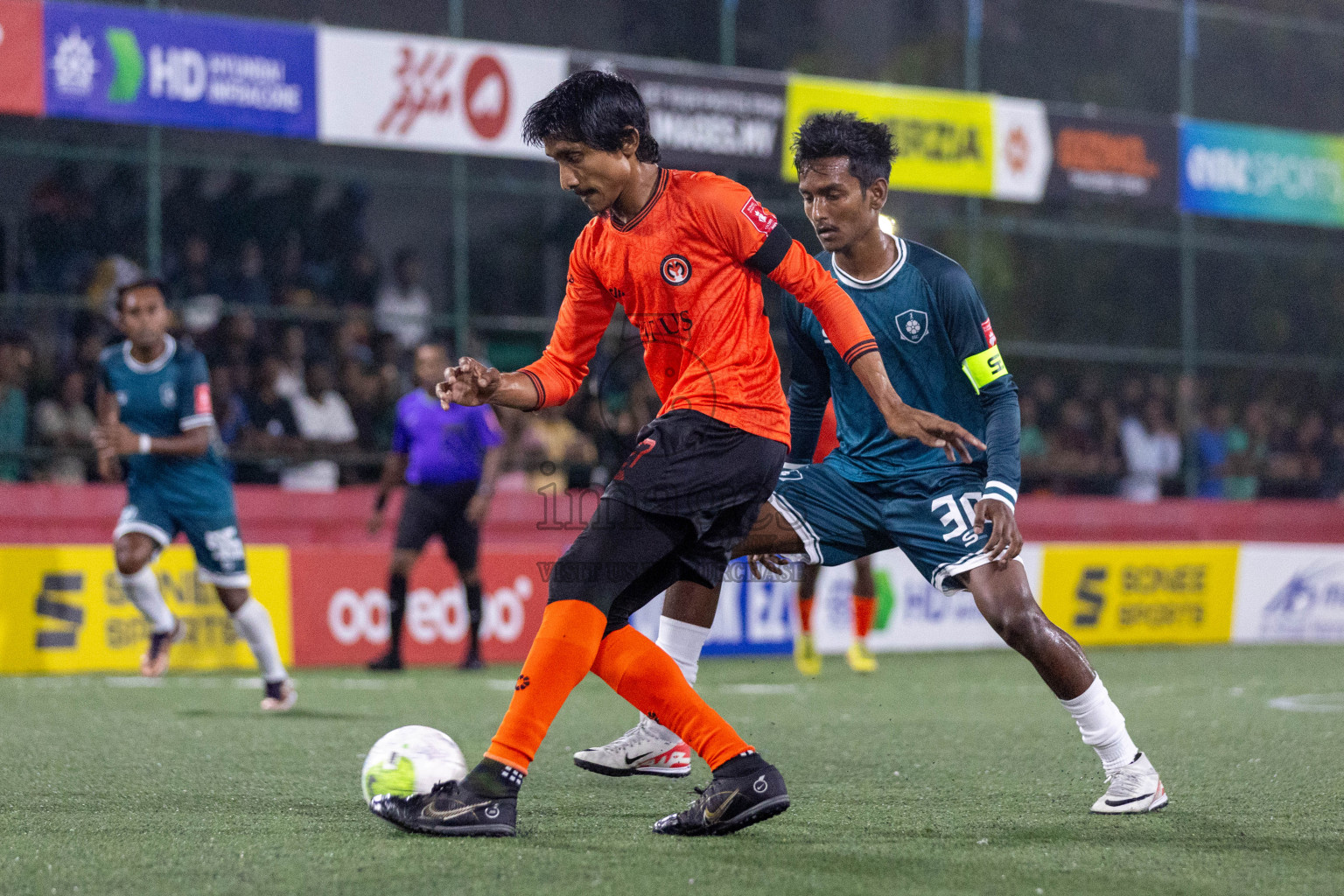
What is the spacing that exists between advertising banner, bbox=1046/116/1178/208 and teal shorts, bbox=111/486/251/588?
38.0 ft

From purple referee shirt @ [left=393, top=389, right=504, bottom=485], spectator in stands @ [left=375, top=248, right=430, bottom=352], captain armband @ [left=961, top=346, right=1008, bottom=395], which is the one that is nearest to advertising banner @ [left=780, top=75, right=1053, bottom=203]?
spectator in stands @ [left=375, top=248, right=430, bottom=352]

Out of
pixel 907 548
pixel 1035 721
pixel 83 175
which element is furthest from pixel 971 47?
pixel 907 548

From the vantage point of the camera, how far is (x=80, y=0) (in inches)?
510

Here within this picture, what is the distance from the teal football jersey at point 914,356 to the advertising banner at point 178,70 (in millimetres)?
9349

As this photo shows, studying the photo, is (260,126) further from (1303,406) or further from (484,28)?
(1303,406)

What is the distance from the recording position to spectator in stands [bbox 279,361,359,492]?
44.7ft

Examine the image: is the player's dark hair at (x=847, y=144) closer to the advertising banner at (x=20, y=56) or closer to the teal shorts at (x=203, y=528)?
the teal shorts at (x=203, y=528)

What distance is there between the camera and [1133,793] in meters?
4.86

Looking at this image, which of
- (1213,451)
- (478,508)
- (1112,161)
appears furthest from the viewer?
(1213,451)

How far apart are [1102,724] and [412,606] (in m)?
7.42

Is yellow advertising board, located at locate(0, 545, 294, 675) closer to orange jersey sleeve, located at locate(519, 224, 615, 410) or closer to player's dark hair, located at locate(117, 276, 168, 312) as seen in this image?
player's dark hair, located at locate(117, 276, 168, 312)

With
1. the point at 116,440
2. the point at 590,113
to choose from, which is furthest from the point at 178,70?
the point at 590,113

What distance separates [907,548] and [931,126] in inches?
476

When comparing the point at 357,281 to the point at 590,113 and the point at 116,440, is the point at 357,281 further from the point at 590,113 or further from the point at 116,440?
the point at 590,113
